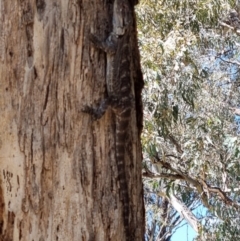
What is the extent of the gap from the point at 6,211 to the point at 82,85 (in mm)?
527

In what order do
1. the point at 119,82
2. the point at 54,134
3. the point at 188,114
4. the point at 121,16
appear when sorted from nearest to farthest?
1. the point at 54,134
2. the point at 119,82
3. the point at 121,16
4. the point at 188,114

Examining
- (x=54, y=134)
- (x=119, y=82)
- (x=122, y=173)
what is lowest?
(x=122, y=173)

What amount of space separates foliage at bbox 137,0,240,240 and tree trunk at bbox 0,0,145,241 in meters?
4.22

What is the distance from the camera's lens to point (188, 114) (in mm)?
7777

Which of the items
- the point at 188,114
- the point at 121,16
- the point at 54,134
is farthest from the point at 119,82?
the point at 188,114

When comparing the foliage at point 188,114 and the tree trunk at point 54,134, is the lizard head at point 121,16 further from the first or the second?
the foliage at point 188,114

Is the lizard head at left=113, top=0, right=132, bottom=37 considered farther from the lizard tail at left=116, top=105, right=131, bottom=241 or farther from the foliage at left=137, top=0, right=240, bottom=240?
the foliage at left=137, top=0, right=240, bottom=240

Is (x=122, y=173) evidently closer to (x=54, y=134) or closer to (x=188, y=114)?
(x=54, y=134)

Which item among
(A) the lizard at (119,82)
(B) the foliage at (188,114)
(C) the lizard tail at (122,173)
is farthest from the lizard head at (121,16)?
(B) the foliage at (188,114)

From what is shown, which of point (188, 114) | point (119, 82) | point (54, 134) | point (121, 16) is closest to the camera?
point (54, 134)

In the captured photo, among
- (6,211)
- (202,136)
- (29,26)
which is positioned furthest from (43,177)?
(202,136)

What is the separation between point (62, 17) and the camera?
222 cm

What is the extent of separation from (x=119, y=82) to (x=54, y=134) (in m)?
0.41

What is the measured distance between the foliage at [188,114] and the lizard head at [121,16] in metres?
3.78
